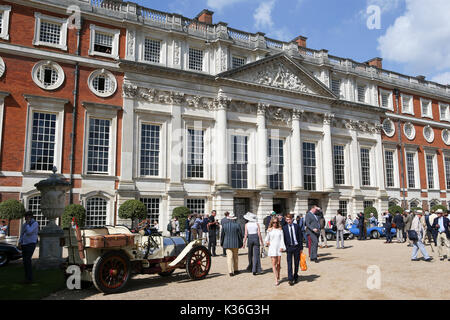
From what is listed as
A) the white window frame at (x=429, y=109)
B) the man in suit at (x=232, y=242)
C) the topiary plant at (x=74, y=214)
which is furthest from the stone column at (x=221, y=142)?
the white window frame at (x=429, y=109)

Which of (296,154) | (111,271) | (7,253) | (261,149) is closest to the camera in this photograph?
(111,271)

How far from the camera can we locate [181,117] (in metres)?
26.4

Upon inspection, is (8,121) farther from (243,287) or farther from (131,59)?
(243,287)

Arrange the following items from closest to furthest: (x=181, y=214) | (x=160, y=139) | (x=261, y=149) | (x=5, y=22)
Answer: (x=5, y=22) < (x=181, y=214) < (x=160, y=139) < (x=261, y=149)

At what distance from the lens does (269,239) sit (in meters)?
10.4

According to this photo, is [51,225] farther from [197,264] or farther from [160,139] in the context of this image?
[160,139]

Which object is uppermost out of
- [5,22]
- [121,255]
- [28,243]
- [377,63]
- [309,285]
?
[377,63]

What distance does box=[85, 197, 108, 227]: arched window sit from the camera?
74.8ft

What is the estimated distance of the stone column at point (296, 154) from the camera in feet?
96.6

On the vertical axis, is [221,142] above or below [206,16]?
below

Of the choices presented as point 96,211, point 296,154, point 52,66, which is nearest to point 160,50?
point 52,66

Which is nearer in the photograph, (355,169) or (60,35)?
(60,35)

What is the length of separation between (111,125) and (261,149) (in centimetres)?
1114

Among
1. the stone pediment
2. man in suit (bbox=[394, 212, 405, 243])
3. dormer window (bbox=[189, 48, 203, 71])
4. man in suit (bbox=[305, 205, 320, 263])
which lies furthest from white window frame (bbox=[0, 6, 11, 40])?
man in suit (bbox=[394, 212, 405, 243])
